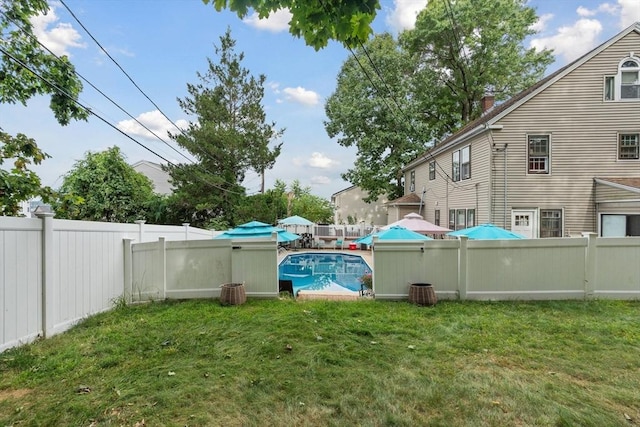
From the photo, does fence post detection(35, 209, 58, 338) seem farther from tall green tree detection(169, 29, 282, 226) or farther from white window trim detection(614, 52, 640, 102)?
white window trim detection(614, 52, 640, 102)

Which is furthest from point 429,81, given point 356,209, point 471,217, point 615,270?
point 615,270

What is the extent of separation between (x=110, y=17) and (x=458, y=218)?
14.5m

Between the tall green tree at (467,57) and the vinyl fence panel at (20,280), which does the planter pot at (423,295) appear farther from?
the tall green tree at (467,57)

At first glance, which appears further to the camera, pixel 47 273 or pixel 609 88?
pixel 609 88

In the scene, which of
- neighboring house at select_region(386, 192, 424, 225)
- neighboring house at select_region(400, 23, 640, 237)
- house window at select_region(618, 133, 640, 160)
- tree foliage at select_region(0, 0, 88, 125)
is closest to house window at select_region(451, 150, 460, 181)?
neighboring house at select_region(400, 23, 640, 237)

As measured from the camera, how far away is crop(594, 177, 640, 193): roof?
10.2 m

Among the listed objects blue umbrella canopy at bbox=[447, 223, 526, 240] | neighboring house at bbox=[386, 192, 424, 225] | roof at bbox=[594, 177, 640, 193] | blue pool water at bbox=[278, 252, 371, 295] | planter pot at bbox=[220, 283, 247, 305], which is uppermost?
roof at bbox=[594, 177, 640, 193]

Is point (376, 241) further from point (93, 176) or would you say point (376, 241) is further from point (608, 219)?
point (93, 176)

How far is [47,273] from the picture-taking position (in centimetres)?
439

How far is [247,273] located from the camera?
6656 mm

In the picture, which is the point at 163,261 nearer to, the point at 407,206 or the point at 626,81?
the point at 407,206

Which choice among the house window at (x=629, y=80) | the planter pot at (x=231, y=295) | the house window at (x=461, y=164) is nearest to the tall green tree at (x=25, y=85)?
the planter pot at (x=231, y=295)

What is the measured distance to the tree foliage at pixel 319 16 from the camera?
8.21 feet

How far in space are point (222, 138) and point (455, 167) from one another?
1195cm
